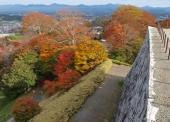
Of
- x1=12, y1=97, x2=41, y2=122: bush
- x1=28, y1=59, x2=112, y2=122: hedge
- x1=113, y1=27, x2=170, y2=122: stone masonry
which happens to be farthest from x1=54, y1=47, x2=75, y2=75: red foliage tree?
x1=113, y1=27, x2=170, y2=122: stone masonry

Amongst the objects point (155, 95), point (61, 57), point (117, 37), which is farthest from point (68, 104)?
point (117, 37)

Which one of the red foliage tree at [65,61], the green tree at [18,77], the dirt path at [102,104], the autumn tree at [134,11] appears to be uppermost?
the autumn tree at [134,11]

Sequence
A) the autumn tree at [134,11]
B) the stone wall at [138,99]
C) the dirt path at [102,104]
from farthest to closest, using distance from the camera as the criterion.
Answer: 1. the autumn tree at [134,11]
2. the dirt path at [102,104]
3. the stone wall at [138,99]

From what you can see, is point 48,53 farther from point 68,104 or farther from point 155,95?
point 155,95

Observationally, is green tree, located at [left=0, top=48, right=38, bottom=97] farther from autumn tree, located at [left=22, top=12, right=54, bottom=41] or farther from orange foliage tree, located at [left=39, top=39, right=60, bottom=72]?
autumn tree, located at [left=22, top=12, right=54, bottom=41]

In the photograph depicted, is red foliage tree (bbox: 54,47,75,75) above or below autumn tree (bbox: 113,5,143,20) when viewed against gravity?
below

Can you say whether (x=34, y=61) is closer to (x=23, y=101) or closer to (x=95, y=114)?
(x=23, y=101)

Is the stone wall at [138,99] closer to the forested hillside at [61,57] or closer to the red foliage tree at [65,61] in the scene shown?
the forested hillside at [61,57]

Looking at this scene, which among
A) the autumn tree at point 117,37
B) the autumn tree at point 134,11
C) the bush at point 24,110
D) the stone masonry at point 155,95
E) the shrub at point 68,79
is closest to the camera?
the stone masonry at point 155,95

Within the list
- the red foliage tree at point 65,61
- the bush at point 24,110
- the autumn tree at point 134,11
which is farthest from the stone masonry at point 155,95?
the autumn tree at point 134,11
